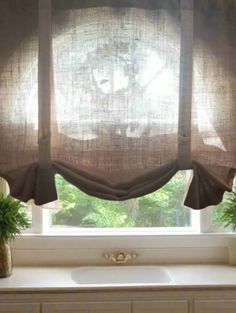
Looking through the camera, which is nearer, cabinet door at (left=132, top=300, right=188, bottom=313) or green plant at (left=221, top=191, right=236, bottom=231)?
cabinet door at (left=132, top=300, right=188, bottom=313)

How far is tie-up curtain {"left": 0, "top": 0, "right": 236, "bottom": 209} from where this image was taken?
7.94ft

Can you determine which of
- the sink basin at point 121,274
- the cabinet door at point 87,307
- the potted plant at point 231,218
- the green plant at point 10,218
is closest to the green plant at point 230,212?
the potted plant at point 231,218

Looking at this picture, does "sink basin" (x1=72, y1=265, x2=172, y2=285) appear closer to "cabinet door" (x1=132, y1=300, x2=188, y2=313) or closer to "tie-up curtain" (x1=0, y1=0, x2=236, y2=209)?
"cabinet door" (x1=132, y1=300, x2=188, y2=313)

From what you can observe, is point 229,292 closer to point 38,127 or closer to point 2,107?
point 38,127

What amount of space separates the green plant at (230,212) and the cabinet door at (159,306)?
1.76 ft

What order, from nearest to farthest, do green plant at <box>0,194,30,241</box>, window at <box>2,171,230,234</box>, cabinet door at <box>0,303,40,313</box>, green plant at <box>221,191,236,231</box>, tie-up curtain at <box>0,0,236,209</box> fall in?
cabinet door at <box>0,303,40,313</box> → green plant at <box>0,194,30,241</box> → tie-up curtain at <box>0,0,236,209</box> → green plant at <box>221,191,236,231</box> → window at <box>2,171,230,234</box>

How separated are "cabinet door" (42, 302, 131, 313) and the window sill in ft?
1.33

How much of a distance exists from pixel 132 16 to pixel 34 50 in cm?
53

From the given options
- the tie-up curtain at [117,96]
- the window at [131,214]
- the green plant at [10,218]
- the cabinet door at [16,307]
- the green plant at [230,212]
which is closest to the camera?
the cabinet door at [16,307]

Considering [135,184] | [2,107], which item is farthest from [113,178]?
[2,107]

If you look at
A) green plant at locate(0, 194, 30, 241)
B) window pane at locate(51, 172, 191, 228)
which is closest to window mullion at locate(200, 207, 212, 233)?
window pane at locate(51, 172, 191, 228)

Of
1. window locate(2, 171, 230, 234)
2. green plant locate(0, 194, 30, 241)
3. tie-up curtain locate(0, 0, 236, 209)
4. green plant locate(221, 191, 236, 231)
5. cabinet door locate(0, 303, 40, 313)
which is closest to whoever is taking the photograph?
cabinet door locate(0, 303, 40, 313)

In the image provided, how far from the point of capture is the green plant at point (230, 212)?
2.52 m

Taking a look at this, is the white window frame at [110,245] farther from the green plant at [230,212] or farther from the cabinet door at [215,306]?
the cabinet door at [215,306]
